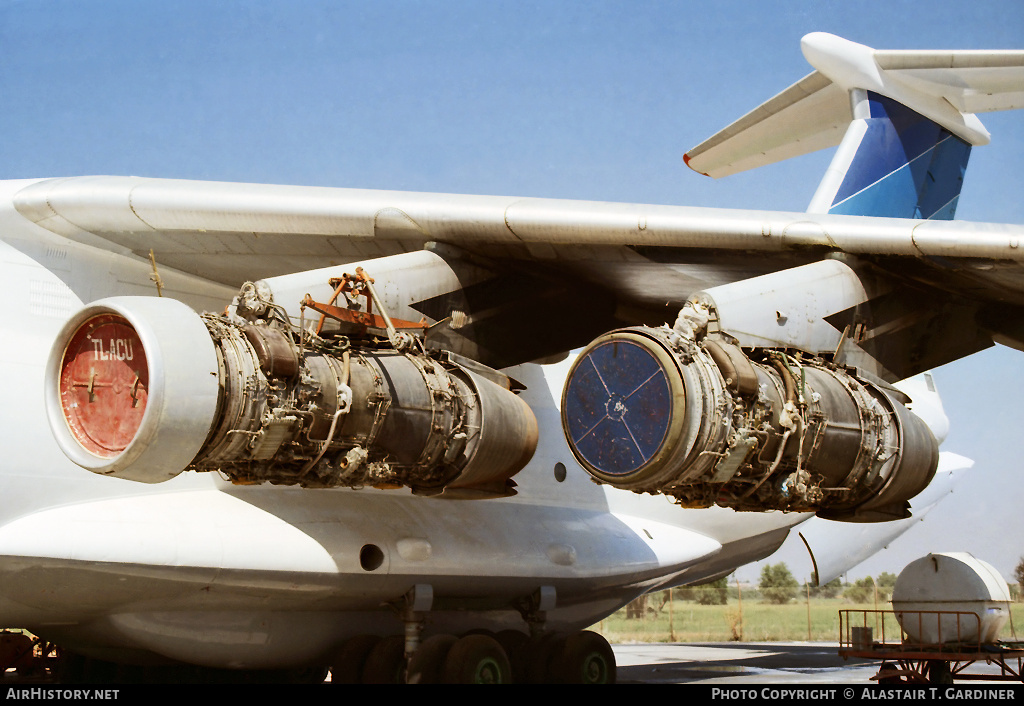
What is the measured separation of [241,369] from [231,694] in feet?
14.0

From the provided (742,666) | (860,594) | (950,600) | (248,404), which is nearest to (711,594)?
(860,594)

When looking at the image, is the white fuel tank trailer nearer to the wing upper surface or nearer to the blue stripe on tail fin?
the blue stripe on tail fin

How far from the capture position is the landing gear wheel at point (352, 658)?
7855 mm

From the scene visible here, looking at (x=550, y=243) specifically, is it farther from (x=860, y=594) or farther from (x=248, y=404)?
(x=860, y=594)

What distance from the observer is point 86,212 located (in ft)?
23.1

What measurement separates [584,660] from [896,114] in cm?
624

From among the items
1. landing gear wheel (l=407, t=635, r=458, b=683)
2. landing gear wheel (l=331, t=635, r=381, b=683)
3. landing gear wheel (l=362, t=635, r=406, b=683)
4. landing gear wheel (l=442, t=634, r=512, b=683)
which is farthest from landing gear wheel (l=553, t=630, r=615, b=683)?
landing gear wheel (l=331, t=635, r=381, b=683)

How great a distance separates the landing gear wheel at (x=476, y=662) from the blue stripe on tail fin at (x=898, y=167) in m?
5.37

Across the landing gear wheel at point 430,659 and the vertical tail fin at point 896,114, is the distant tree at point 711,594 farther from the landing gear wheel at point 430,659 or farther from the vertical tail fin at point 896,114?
the landing gear wheel at point 430,659

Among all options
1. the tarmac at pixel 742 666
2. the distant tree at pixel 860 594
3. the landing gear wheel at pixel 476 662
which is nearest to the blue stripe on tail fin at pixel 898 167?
the tarmac at pixel 742 666

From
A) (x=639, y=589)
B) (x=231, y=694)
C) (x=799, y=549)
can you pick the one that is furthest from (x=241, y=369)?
(x=799, y=549)

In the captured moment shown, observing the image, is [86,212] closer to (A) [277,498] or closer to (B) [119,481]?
(B) [119,481]

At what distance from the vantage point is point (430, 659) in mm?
7711

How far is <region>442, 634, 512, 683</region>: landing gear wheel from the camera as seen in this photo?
25.2 ft
